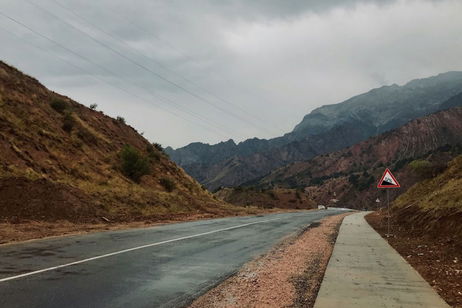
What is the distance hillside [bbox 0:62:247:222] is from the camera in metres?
20.4

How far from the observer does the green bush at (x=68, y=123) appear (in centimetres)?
3678

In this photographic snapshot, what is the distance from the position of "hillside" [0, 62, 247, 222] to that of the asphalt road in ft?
24.0

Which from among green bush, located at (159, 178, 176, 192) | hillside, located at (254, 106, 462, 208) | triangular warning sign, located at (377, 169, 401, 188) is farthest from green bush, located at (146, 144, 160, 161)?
hillside, located at (254, 106, 462, 208)

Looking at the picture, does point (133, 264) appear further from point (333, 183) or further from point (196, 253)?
point (333, 183)

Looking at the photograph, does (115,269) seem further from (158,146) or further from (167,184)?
(158,146)

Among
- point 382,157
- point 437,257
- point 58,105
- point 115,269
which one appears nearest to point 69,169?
point 58,105

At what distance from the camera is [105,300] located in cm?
615

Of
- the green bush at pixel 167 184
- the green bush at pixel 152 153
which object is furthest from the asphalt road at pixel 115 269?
the green bush at pixel 152 153

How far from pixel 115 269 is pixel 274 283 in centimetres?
334

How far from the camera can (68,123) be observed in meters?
37.3

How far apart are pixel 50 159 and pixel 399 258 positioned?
24.2 metres

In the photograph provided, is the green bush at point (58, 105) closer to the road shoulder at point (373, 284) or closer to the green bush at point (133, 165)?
the green bush at point (133, 165)

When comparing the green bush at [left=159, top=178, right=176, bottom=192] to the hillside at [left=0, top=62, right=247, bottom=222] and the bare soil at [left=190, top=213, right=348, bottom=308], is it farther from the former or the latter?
the bare soil at [left=190, top=213, right=348, bottom=308]

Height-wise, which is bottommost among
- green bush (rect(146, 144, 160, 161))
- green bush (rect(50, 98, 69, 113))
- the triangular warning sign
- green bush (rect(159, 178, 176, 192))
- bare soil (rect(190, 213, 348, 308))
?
bare soil (rect(190, 213, 348, 308))
